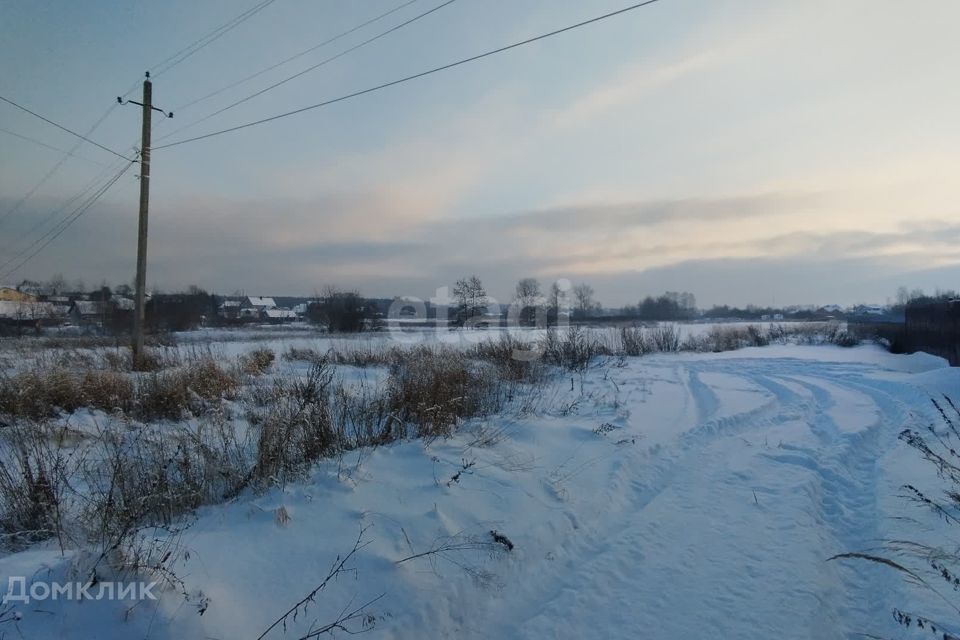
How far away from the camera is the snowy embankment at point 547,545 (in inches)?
106

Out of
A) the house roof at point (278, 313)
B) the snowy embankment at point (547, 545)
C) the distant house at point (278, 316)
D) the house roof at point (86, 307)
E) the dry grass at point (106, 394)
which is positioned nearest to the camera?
the snowy embankment at point (547, 545)

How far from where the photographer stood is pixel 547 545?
3.79 metres

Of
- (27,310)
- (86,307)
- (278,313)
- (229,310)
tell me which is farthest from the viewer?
(278,313)

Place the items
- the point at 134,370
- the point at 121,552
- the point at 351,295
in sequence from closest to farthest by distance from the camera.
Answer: the point at 121,552, the point at 134,370, the point at 351,295

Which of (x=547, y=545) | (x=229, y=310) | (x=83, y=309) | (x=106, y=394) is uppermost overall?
(x=229, y=310)

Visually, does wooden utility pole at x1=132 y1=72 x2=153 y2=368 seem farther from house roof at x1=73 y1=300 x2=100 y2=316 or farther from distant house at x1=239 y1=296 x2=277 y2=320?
distant house at x1=239 y1=296 x2=277 y2=320

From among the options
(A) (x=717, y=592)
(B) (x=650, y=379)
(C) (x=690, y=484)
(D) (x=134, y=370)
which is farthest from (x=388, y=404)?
(D) (x=134, y=370)

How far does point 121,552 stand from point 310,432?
2.50 m

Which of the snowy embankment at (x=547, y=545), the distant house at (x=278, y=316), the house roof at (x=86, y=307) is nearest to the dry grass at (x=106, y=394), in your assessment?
the snowy embankment at (x=547, y=545)

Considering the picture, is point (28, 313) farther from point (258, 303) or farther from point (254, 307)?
point (258, 303)

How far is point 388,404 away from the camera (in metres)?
6.64

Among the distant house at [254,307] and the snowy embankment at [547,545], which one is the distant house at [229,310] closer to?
the distant house at [254,307]

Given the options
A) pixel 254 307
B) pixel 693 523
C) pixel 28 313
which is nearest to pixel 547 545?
pixel 693 523

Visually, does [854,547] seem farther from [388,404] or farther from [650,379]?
[650,379]
